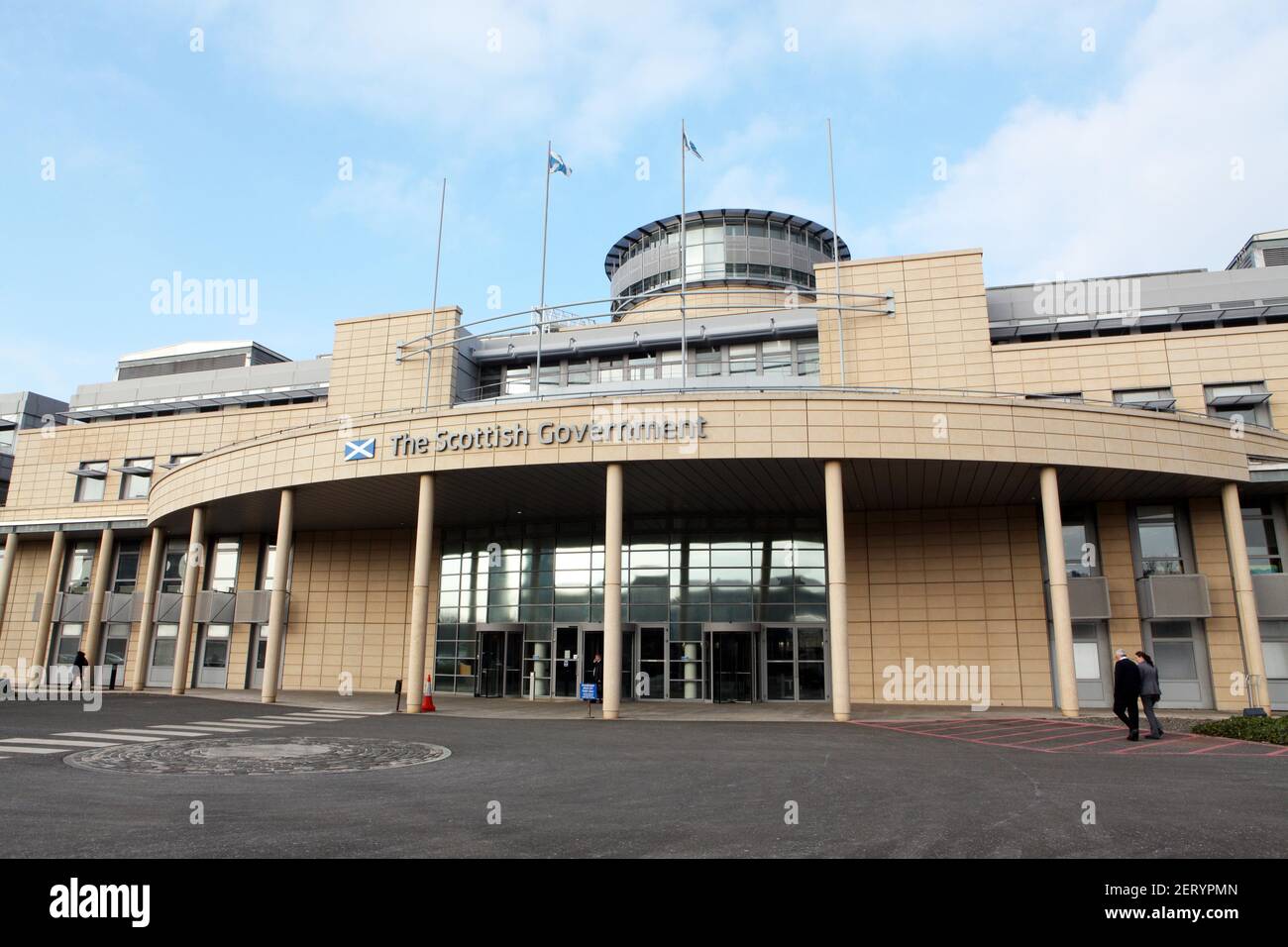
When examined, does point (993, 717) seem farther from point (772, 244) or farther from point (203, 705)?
point (772, 244)

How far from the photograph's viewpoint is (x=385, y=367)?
3566 centimetres

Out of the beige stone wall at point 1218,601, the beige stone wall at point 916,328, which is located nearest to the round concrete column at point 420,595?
the beige stone wall at point 916,328

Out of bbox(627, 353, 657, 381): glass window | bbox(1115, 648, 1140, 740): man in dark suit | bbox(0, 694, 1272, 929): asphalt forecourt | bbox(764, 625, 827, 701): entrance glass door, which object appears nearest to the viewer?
bbox(0, 694, 1272, 929): asphalt forecourt

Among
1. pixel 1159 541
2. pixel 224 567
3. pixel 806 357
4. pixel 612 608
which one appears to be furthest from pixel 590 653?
pixel 1159 541

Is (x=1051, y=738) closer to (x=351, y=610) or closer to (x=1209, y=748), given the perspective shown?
(x=1209, y=748)

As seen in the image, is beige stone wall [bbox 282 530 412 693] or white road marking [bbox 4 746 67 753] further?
beige stone wall [bbox 282 530 412 693]

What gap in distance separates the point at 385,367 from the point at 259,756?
24014mm

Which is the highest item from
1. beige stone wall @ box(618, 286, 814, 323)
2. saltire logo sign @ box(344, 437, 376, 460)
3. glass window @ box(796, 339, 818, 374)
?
beige stone wall @ box(618, 286, 814, 323)

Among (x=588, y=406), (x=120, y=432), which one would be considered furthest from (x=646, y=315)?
(x=120, y=432)

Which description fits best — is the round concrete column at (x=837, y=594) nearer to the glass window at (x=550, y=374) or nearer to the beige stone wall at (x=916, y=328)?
the beige stone wall at (x=916, y=328)

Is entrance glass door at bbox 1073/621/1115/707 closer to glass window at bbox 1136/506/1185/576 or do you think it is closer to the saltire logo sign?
glass window at bbox 1136/506/1185/576

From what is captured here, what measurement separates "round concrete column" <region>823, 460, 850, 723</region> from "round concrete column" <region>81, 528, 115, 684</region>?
111 ft

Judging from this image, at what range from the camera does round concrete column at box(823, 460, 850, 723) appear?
71.4ft

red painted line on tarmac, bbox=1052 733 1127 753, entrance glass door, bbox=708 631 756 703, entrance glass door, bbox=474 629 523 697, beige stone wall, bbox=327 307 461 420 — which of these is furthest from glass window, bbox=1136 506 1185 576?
beige stone wall, bbox=327 307 461 420
